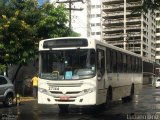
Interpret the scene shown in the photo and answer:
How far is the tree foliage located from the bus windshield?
12247mm

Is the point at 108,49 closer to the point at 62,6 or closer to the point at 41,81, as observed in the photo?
the point at 41,81

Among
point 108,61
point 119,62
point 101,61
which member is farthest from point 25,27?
point 101,61

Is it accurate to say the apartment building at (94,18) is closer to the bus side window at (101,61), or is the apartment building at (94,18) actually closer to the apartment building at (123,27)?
the apartment building at (123,27)

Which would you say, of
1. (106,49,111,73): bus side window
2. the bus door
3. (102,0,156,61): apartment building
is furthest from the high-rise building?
the bus door

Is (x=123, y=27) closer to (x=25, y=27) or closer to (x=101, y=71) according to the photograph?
(x=25, y=27)

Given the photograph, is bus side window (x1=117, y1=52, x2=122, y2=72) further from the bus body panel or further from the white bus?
the bus body panel

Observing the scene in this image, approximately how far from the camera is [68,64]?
17062 mm

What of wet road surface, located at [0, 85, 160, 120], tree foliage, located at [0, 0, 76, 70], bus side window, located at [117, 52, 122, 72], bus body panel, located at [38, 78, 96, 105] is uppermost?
tree foliage, located at [0, 0, 76, 70]

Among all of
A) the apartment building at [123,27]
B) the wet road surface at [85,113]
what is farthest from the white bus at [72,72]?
the apartment building at [123,27]

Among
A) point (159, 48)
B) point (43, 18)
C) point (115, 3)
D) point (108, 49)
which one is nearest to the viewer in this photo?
point (108, 49)

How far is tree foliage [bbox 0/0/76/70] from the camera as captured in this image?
29562 mm

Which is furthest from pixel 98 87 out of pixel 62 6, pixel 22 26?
pixel 62 6

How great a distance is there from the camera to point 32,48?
3052 centimetres

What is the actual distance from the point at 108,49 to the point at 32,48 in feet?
39.7
